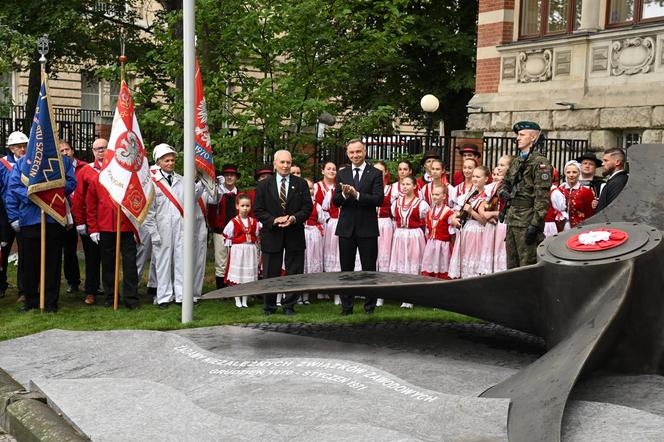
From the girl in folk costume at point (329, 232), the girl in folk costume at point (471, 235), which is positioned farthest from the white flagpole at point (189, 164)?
the girl in folk costume at point (471, 235)

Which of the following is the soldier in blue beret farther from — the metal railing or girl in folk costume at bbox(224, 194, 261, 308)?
the metal railing

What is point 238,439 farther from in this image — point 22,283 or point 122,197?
point 22,283

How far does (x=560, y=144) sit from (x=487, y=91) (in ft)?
9.22

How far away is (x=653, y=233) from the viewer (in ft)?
20.7

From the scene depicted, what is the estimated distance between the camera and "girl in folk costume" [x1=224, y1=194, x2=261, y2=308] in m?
10.6

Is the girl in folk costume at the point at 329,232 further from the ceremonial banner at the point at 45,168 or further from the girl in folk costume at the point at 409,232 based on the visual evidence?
the ceremonial banner at the point at 45,168

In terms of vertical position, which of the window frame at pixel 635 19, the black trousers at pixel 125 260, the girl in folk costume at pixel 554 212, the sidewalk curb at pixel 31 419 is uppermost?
the window frame at pixel 635 19

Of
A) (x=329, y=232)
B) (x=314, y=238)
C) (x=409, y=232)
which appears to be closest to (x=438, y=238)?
(x=409, y=232)

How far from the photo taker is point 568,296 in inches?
249

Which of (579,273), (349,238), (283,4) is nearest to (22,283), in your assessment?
(349,238)

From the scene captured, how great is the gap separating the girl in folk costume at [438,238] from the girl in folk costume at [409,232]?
0.08 metres

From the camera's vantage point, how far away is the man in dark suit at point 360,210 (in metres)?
9.77

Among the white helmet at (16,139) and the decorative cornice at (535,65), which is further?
the decorative cornice at (535,65)

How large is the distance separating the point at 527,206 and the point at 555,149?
7.13m
